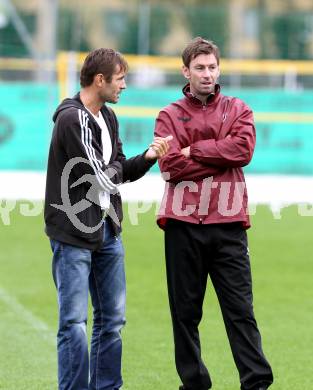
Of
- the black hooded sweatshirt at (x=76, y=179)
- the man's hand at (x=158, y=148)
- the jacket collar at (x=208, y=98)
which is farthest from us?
the jacket collar at (x=208, y=98)

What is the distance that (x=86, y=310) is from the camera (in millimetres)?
6484

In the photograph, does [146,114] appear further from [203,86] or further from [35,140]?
[203,86]

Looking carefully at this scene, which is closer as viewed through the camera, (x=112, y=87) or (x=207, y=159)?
(x=112, y=87)

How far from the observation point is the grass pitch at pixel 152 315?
7947mm

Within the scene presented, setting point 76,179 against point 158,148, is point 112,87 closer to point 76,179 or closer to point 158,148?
point 158,148

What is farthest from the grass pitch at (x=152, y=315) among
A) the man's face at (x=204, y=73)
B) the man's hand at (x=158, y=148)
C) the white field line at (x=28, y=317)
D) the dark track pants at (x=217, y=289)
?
the man's face at (x=204, y=73)

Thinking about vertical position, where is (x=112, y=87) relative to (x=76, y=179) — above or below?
above

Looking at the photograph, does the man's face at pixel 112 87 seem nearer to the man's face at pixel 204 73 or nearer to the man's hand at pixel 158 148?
the man's hand at pixel 158 148

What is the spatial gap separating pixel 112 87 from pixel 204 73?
0.66 metres

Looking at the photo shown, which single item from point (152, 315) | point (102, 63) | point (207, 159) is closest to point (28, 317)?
point (152, 315)

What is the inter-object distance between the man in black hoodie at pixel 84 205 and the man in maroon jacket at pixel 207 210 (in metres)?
0.31

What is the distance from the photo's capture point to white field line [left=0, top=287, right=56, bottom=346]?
363 inches

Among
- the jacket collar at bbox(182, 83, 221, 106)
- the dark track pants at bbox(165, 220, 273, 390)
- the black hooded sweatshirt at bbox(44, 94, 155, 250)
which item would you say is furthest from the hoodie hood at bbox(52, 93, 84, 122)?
the dark track pants at bbox(165, 220, 273, 390)

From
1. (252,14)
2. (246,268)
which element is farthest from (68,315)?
(252,14)
